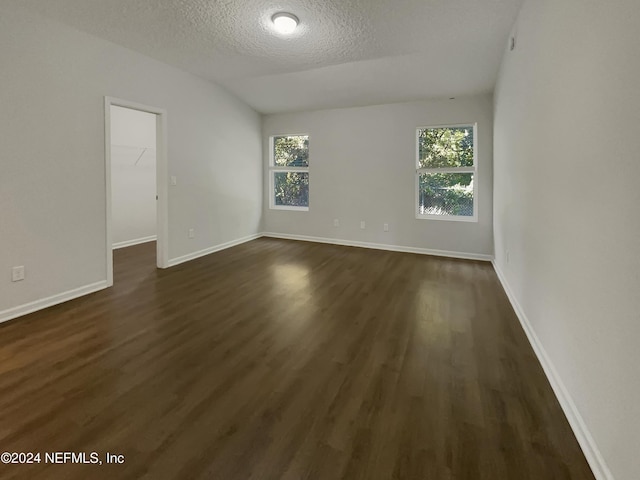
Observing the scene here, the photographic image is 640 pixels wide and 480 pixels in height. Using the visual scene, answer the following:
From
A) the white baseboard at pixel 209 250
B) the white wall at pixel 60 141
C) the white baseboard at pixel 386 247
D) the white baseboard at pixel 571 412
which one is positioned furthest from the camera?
the white baseboard at pixel 386 247

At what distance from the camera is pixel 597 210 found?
134 cm

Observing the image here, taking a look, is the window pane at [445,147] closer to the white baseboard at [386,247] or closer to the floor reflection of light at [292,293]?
the white baseboard at [386,247]

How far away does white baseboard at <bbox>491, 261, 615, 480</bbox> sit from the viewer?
4.12ft

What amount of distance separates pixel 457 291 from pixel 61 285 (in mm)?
3822

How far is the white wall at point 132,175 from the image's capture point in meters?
5.50

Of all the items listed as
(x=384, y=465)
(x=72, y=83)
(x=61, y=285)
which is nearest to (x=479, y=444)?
(x=384, y=465)

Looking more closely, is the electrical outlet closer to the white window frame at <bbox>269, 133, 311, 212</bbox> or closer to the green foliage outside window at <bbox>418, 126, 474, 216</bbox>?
the white window frame at <bbox>269, 133, 311, 212</bbox>

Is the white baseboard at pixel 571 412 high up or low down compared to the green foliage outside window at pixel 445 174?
down

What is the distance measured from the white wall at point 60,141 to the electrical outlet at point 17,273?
4 centimetres

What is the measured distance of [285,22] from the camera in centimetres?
289

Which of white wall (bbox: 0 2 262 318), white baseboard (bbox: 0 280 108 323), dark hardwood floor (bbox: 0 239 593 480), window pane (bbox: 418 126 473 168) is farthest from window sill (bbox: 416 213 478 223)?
white baseboard (bbox: 0 280 108 323)

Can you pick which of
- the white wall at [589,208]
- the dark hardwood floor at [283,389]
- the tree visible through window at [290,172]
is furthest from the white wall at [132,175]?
the white wall at [589,208]

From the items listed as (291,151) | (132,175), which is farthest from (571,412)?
(132,175)

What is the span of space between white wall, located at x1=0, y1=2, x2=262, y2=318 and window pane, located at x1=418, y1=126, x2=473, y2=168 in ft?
11.3
